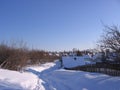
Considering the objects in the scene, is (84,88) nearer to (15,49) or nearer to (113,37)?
(113,37)

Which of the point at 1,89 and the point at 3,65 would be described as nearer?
the point at 1,89

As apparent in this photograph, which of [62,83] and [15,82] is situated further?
[62,83]

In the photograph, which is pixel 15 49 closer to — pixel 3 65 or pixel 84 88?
pixel 3 65

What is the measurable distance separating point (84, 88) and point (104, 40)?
14.1 feet

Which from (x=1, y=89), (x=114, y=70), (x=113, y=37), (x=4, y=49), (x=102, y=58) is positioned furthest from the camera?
(x=4, y=49)

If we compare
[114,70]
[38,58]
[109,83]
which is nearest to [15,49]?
[114,70]

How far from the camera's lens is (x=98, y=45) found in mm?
17594

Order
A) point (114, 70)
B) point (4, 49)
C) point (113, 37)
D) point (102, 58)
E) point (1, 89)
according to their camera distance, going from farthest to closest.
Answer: point (4, 49) < point (114, 70) < point (102, 58) < point (113, 37) < point (1, 89)

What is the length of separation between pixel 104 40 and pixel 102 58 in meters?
1.62

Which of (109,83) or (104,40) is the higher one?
(104,40)

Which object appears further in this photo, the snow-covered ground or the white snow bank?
the snow-covered ground

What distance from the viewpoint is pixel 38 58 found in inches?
2571

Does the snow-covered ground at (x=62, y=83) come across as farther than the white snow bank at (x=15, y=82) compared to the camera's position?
Yes

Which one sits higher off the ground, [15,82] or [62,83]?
[15,82]
